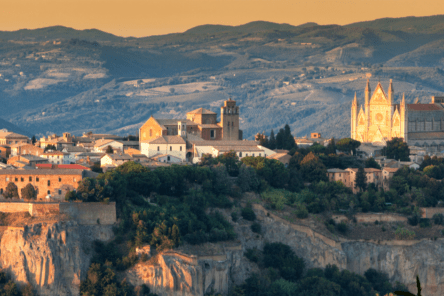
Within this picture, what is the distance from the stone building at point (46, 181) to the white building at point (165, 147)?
52.3 ft

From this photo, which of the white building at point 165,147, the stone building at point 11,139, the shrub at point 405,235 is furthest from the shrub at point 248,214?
the stone building at point 11,139

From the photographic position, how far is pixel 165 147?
7719 centimetres

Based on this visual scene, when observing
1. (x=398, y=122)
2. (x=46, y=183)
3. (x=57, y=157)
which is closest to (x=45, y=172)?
(x=46, y=183)

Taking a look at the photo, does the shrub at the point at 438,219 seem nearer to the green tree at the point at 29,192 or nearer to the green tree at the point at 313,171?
the green tree at the point at 313,171

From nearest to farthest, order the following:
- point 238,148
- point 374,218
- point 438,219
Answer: point 374,218 → point 438,219 → point 238,148

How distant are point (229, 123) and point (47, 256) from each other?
32726 millimetres

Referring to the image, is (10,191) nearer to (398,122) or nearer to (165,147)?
(165,147)

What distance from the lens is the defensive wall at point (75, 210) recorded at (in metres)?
58.0

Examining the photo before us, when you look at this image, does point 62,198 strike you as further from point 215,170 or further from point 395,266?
point 395,266

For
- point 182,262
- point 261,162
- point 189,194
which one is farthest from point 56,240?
point 261,162

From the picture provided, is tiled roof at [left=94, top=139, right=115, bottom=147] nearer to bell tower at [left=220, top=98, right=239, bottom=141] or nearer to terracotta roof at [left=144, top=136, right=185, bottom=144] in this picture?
terracotta roof at [left=144, top=136, right=185, bottom=144]

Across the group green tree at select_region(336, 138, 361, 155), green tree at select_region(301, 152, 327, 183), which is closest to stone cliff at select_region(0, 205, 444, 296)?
green tree at select_region(301, 152, 327, 183)

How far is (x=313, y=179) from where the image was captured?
75.3m

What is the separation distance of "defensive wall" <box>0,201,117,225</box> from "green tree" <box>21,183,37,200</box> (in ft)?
3.00
